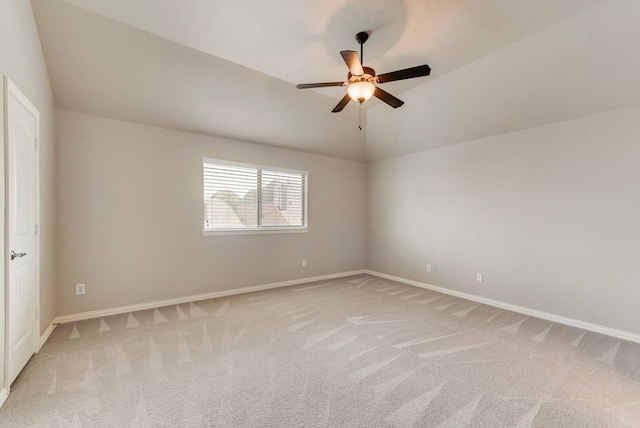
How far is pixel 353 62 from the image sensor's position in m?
2.31

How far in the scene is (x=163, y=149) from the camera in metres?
4.01

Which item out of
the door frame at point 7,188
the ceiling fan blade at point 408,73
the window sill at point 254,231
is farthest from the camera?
the window sill at point 254,231

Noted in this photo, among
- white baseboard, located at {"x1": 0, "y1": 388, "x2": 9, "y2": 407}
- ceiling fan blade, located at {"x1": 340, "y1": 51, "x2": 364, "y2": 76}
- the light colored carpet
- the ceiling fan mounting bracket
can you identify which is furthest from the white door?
the ceiling fan mounting bracket

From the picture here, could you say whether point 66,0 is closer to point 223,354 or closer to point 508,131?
point 223,354

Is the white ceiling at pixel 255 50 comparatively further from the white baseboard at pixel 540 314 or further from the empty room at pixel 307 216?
the white baseboard at pixel 540 314

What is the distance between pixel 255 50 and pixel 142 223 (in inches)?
106

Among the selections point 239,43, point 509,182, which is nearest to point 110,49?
point 239,43

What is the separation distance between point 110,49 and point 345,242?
4753 mm

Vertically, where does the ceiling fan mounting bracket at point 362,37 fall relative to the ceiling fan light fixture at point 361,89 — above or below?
above

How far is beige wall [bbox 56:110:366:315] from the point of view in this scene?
11.3 ft

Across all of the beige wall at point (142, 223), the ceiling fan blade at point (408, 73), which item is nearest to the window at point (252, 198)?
the beige wall at point (142, 223)

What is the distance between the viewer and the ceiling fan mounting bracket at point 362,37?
270 centimetres

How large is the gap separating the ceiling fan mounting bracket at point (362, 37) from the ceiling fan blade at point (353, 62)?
1.75ft

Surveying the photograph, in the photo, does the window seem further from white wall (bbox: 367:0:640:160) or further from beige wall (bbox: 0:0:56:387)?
white wall (bbox: 367:0:640:160)
